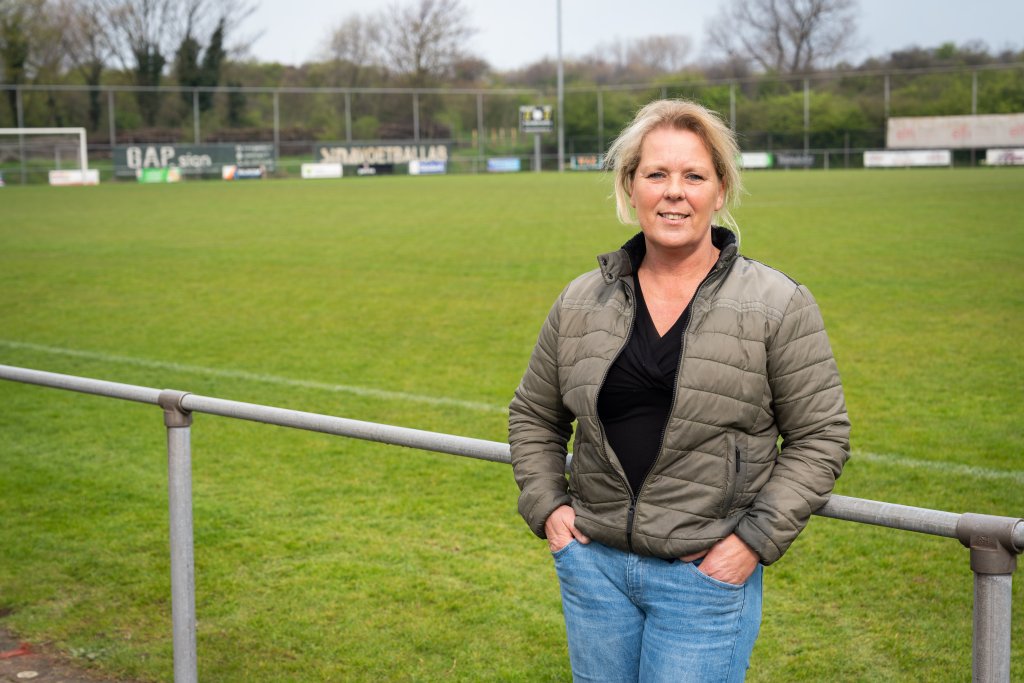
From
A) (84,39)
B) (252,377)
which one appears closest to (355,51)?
(84,39)

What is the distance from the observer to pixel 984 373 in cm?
837

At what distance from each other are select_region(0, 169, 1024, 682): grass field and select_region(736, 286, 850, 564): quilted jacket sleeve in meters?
1.26

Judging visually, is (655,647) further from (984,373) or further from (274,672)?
(984,373)

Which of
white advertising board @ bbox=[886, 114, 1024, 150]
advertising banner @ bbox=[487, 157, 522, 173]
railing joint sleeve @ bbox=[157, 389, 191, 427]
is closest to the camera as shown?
railing joint sleeve @ bbox=[157, 389, 191, 427]

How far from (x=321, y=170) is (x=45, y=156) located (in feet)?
41.9

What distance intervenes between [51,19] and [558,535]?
67.1 m

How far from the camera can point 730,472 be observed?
2.07 meters

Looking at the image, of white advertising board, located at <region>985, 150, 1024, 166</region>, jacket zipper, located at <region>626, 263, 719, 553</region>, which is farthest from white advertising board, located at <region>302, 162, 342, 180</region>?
jacket zipper, located at <region>626, 263, 719, 553</region>

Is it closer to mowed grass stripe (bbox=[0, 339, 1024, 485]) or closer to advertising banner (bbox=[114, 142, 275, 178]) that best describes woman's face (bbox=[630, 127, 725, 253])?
mowed grass stripe (bbox=[0, 339, 1024, 485])

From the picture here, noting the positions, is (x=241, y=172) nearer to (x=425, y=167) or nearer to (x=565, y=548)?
(x=425, y=167)

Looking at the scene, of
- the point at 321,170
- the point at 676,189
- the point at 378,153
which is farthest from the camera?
the point at 378,153

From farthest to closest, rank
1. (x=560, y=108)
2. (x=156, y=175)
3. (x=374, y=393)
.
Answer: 1. (x=560, y=108)
2. (x=156, y=175)
3. (x=374, y=393)

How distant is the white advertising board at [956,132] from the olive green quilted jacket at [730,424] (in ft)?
194

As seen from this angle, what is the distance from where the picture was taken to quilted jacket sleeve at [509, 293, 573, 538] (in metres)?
2.27
